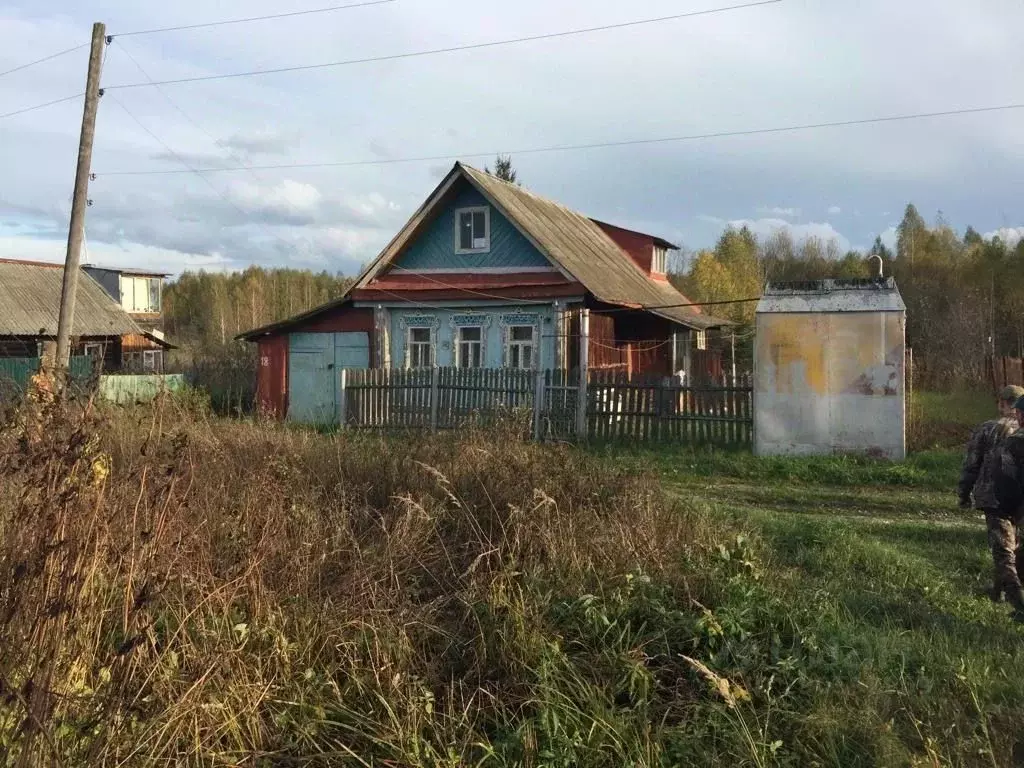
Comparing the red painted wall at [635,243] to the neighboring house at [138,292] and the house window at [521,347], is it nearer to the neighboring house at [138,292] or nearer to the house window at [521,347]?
the house window at [521,347]

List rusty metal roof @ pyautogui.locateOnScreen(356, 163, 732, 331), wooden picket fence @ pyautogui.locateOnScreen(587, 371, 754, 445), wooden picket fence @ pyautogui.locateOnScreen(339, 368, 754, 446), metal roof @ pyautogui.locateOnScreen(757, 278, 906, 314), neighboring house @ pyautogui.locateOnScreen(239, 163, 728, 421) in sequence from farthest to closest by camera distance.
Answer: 1. neighboring house @ pyautogui.locateOnScreen(239, 163, 728, 421)
2. rusty metal roof @ pyautogui.locateOnScreen(356, 163, 732, 331)
3. wooden picket fence @ pyautogui.locateOnScreen(339, 368, 754, 446)
4. wooden picket fence @ pyautogui.locateOnScreen(587, 371, 754, 445)
5. metal roof @ pyautogui.locateOnScreen(757, 278, 906, 314)

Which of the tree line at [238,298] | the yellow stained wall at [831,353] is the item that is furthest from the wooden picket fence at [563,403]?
the tree line at [238,298]

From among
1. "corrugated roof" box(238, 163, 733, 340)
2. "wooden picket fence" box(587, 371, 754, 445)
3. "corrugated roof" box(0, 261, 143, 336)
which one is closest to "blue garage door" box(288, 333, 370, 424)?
"corrugated roof" box(238, 163, 733, 340)

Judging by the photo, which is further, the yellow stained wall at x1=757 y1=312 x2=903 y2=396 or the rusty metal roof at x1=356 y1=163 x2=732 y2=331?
the rusty metal roof at x1=356 y1=163 x2=732 y2=331

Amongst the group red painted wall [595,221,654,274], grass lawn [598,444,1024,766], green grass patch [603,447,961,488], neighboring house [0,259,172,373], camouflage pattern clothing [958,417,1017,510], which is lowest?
grass lawn [598,444,1024,766]

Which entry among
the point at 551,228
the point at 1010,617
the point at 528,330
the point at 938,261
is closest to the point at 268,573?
the point at 1010,617

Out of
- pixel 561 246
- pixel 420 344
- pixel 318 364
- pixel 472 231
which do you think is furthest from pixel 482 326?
pixel 318 364

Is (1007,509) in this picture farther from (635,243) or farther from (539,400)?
(635,243)

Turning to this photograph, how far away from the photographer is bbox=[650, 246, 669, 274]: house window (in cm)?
2806

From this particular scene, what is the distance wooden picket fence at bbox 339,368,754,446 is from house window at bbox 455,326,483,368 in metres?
3.78

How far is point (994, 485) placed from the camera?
19.3 ft

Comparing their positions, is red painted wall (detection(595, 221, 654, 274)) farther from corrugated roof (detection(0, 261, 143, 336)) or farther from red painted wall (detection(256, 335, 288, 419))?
corrugated roof (detection(0, 261, 143, 336))

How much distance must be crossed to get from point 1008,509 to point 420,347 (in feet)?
52.9

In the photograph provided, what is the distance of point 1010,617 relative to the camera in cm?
522
